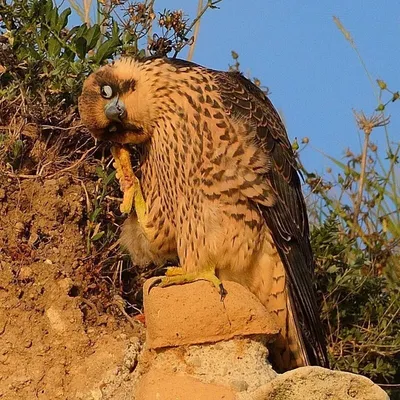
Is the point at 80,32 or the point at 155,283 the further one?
the point at 80,32

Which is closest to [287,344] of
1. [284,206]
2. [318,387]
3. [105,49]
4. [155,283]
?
[284,206]

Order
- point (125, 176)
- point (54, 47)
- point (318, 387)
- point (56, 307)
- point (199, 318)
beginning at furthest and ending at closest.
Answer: point (54, 47), point (125, 176), point (56, 307), point (199, 318), point (318, 387)

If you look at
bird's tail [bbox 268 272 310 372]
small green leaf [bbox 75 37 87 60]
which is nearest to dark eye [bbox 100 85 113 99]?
small green leaf [bbox 75 37 87 60]

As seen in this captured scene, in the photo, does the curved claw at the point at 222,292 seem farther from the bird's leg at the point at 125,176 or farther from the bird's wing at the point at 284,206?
the bird's leg at the point at 125,176

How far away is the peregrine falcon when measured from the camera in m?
3.44

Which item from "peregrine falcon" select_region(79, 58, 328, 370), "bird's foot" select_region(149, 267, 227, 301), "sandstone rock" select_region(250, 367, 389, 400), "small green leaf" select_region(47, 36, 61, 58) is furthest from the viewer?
"small green leaf" select_region(47, 36, 61, 58)

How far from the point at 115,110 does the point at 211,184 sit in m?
0.44

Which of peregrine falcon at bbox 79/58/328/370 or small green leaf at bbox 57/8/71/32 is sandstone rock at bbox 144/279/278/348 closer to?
peregrine falcon at bbox 79/58/328/370

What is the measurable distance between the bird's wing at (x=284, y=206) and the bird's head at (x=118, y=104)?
0.29 metres

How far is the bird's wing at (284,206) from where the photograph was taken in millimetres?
3572

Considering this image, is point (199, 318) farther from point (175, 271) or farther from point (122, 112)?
point (122, 112)

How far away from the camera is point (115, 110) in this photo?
3449mm

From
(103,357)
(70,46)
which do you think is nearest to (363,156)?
(70,46)

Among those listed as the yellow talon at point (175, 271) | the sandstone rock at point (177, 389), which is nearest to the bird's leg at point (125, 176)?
the yellow talon at point (175, 271)
